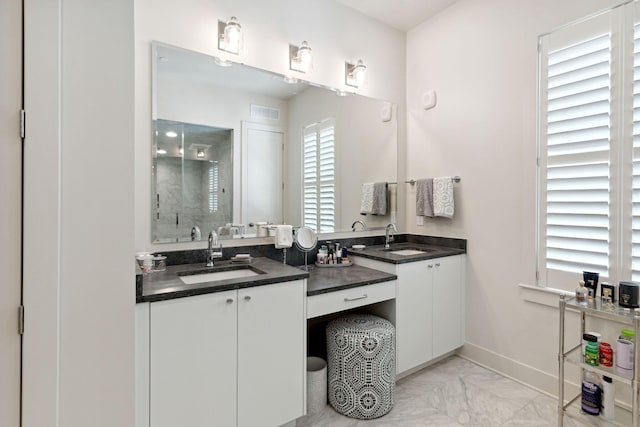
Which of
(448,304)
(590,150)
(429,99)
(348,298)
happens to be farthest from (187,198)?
(590,150)

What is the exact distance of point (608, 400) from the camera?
1689 mm

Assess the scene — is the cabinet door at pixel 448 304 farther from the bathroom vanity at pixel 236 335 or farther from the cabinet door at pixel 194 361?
the cabinet door at pixel 194 361

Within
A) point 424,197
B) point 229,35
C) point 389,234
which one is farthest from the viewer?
point 389,234

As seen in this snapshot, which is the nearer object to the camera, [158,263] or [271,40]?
[158,263]

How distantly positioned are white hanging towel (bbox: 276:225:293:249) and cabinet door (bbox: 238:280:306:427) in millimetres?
487

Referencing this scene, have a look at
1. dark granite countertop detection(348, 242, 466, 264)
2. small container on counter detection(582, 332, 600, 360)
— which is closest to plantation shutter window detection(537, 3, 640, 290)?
small container on counter detection(582, 332, 600, 360)

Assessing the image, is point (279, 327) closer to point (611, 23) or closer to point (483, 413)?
point (483, 413)

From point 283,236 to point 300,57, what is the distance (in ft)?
4.41

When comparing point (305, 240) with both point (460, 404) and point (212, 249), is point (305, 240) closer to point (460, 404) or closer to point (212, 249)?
point (212, 249)

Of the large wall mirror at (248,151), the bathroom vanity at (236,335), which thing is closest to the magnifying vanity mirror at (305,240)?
the large wall mirror at (248,151)

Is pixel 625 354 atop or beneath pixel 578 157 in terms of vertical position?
beneath

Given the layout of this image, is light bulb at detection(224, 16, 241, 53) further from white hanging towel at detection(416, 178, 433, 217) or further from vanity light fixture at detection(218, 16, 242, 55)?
white hanging towel at detection(416, 178, 433, 217)

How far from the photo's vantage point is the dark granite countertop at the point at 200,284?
1353 mm

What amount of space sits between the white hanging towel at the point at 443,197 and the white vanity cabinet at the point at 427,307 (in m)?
0.38
